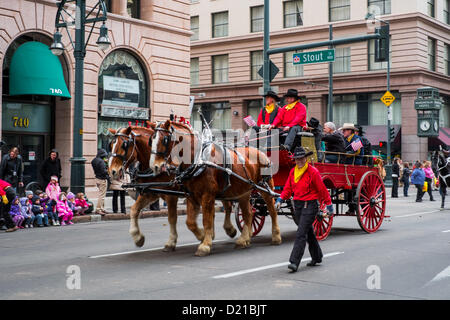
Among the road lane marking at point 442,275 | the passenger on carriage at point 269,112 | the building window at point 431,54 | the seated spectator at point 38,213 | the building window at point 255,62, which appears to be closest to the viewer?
the road lane marking at point 442,275

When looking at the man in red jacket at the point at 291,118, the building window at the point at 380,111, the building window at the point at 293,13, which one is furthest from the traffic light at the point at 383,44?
the building window at the point at 293,13

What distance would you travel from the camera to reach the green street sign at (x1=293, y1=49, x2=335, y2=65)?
1933 cm

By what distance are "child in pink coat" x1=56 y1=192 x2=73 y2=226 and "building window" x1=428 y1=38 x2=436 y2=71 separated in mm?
31551

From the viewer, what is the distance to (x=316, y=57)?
64.6ft

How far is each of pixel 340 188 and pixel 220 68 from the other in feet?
113

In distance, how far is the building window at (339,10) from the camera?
133ft

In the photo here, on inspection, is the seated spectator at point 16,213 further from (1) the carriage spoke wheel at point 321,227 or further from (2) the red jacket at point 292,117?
(1) the carriage spoke wheel at point 321,227

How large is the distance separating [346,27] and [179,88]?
1859 centimetres

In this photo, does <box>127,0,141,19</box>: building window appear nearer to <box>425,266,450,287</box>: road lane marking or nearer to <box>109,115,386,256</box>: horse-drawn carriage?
<box>109,115,386,256</box>: horse-drawn carriage

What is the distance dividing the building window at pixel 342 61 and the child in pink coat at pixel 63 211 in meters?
29.1

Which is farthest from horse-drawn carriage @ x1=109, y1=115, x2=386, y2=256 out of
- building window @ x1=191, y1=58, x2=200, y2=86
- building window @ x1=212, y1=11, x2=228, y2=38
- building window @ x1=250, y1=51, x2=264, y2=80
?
building window @ x1=191, y1=58, x2=200, y2=86

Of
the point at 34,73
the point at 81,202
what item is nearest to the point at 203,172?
the point at 81,202

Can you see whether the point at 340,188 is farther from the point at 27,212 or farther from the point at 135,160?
the point at 27,212
